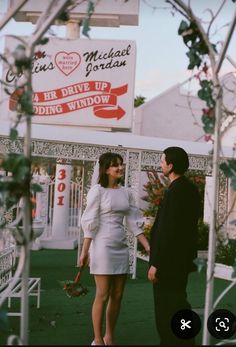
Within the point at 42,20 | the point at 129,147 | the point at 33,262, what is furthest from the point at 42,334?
the point at 33,262

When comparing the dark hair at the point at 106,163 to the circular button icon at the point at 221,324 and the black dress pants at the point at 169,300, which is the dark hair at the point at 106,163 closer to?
the black dress pants at the point at 169,300

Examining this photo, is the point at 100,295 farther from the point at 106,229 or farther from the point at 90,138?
the point at 90,138

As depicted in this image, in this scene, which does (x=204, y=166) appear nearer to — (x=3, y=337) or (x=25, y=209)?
(x=3, y=337)

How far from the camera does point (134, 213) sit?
4.30m

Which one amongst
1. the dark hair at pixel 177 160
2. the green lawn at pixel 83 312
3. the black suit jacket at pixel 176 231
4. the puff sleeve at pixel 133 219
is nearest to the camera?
the black suit jacket at pixel 176 231

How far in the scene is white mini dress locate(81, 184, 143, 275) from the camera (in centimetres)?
403

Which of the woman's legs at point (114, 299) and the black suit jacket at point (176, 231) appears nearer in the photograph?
the black suit jacket at point (176, 231)

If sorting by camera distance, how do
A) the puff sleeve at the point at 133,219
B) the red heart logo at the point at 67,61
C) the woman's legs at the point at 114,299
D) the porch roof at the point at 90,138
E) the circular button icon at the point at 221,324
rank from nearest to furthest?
1. the circular button icon at the point at 221,324
2. the woman's legs at the point at 114,299
3. the puff sleeve at the point at 133,219
4. the porch roof at the point at 90,138
5. the red heart logo at the point at 67,61

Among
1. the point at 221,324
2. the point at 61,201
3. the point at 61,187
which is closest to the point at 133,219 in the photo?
the point at 221,324

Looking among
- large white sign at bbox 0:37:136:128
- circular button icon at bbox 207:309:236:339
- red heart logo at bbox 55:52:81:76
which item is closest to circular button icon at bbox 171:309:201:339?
circular button icon at bbox 207:309:236:339

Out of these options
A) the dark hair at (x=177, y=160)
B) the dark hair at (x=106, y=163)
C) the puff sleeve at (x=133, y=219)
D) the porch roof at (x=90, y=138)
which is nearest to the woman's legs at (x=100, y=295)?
the puff sleeve at (x=133, y=219)

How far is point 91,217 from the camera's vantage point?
405 cm

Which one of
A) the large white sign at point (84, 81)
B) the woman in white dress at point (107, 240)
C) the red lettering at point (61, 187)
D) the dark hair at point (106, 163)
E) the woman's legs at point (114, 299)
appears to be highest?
the large white sign at point (84, 81)

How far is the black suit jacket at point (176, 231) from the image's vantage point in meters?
3.65
